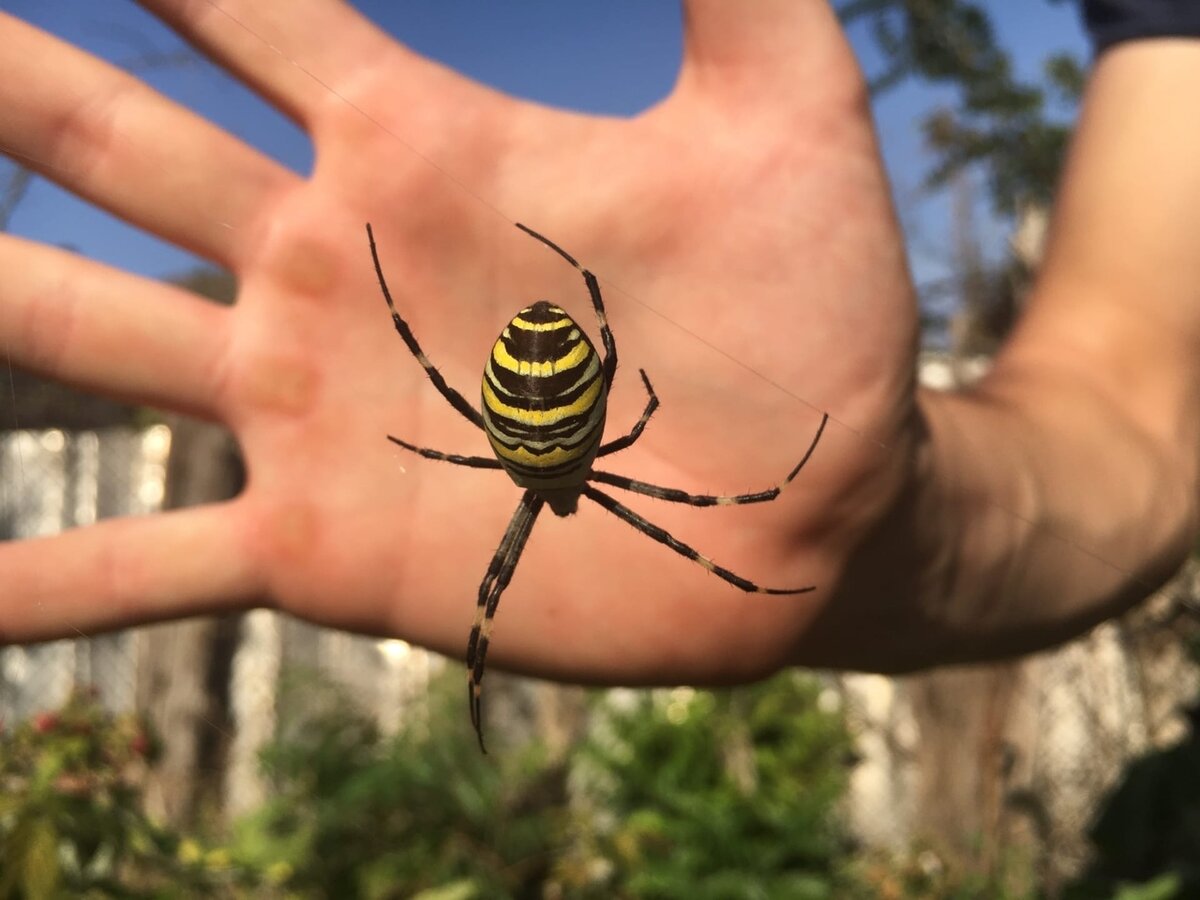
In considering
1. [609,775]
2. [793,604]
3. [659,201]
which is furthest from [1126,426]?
[609,775]

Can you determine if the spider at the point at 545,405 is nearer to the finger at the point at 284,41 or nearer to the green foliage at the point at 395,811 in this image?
the finger at the point at 284,41

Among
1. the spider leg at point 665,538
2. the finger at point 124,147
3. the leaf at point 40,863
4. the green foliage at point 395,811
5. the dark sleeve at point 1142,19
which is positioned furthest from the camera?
the green foliage at point 395,811

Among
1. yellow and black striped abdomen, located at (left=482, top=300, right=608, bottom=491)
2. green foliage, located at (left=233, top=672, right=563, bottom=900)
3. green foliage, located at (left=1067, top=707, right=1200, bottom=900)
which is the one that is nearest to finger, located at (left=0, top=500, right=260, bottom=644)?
yellow and black striped abdomen, located at (left=482, top=300, right=608, bottom=491)

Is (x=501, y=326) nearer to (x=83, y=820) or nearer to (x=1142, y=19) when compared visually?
(x=83, y=820)

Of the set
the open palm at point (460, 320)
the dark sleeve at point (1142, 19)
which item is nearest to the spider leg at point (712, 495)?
the open palm at point (460, 320)

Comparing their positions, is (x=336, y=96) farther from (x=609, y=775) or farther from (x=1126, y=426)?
(x=609, y=775)
